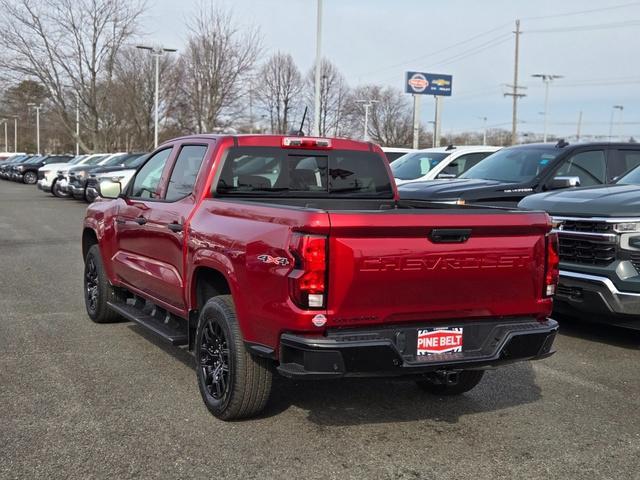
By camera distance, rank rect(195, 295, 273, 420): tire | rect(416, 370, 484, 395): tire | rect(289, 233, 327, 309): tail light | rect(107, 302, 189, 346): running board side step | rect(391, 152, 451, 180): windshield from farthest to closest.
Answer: rect(391, 152, 451, 180): windshield
rect(107, 302, 189, 346): running board side step
rect(416, 370, 484, 395): tire
rect(195, 295, 273, 420): tire
rect(289, 233, 327, 309): tail light

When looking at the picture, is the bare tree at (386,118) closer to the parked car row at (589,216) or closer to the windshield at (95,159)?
the windshield at (95,159)

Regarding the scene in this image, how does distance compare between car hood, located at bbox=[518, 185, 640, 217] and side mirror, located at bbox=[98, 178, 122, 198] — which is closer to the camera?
car hood, located at bbox=[518, 185, 640, 217]

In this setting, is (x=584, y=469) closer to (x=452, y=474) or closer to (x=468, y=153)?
(x=452, y=474)

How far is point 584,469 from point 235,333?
2075mm

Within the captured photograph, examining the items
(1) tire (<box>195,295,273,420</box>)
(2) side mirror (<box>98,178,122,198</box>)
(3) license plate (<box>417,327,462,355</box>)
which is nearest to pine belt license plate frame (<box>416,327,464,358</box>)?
(3) license plate (<box>417,327,462,355</box>)

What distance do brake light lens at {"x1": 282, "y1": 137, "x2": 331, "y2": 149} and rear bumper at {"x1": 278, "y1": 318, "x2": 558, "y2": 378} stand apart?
6.45 feet

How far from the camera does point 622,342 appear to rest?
22.3ft

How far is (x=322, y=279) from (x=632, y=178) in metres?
5.59

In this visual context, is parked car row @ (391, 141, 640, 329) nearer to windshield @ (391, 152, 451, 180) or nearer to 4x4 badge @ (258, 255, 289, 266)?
4x4 badge @ (258, 255, 289, 266)

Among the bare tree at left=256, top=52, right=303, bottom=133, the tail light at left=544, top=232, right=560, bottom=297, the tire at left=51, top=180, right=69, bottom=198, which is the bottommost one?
the tire at left=51, top=180, right=69, bottom=198

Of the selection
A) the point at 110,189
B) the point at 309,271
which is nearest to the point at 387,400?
the point at 309,271

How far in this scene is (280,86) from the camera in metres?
55.5

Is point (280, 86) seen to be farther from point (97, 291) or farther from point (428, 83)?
point (97, 291)

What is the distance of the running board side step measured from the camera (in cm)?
513
